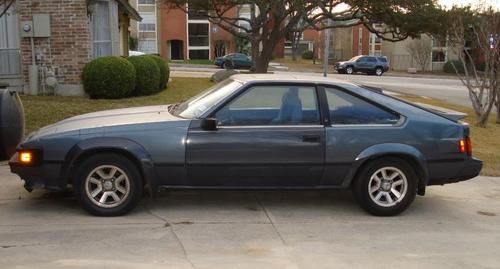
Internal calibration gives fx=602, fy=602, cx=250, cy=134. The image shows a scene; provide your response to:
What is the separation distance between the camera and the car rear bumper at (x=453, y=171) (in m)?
5.89

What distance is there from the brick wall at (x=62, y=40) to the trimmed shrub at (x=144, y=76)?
1543 mm

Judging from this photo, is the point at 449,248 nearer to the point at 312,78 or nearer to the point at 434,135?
the point at 434,135

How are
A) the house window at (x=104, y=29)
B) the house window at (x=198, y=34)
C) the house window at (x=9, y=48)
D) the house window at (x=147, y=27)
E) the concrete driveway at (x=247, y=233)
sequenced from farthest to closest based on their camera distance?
the house window at (x=198, y=34) → the house window at (x=147, y=27) → the house window at (x=104, y=29) → the house window at (x=9, y=48) → the concrete driveway at (x=247, y=233)

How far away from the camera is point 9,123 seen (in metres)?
7.71

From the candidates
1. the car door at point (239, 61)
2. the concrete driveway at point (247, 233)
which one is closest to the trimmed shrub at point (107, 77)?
the concrete driveway at point (247, 233)

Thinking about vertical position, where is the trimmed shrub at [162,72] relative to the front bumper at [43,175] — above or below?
above

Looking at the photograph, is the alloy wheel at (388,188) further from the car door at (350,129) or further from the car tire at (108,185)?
the car tire at (108,185)

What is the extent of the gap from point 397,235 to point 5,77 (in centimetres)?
1280

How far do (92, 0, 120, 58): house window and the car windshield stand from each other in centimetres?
1110

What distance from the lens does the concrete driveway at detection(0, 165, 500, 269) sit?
15.2 feet

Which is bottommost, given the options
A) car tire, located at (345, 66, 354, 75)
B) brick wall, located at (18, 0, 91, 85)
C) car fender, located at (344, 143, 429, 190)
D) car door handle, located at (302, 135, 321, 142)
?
car tire, located at (345, 66, 354, 75)

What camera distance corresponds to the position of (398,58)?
6228 centimetres

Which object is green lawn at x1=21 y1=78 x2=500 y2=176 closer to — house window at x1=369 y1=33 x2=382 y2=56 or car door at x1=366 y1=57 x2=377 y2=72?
car door at x1=366 y1=57 x2=377 y2=72

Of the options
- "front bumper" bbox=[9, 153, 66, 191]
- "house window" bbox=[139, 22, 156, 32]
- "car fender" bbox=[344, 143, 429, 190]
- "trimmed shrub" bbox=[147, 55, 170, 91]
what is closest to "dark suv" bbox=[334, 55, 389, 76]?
"house window" bbox=[139, 22, 156, 32]
